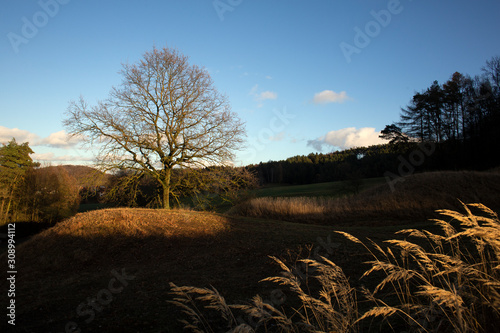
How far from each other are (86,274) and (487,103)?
49242mm

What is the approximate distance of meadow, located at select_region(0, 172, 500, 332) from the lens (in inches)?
109

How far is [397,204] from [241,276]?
1631cm

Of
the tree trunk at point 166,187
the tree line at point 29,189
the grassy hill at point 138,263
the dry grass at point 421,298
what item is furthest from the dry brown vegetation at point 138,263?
the tree line at point 29,189

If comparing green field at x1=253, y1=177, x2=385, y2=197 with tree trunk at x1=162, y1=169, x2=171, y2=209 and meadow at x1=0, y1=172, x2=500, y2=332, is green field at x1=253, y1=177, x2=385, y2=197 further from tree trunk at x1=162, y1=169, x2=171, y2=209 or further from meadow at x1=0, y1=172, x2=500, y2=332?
meadow at x1=0, y1=172, x2=500, y2=332

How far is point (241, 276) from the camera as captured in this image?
21.6 feet

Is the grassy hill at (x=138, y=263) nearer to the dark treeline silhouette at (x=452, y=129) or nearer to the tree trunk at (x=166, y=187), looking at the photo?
the tree trunk at (x=166, y=187)

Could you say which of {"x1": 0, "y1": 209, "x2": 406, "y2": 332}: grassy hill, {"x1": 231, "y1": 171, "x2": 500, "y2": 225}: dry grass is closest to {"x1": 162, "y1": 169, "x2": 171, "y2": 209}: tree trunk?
{"x1": 0, "y1": 209, "x2": 406, "y2": 332}: grassy hill

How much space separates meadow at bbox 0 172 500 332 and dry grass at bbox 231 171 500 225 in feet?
23.6

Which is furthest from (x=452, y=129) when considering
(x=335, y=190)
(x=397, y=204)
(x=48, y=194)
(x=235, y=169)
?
(x=48, y=194)

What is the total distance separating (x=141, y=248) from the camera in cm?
945


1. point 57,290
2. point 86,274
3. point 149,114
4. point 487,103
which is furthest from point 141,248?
point 487,103

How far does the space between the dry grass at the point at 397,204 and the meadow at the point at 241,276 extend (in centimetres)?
718

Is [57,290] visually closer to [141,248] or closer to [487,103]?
[141,248]

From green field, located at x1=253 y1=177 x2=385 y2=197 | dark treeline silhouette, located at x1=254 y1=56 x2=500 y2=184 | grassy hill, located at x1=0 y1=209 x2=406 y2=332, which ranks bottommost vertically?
grassy hill, located at x1=0 y1=209 x2=406 y2=332
